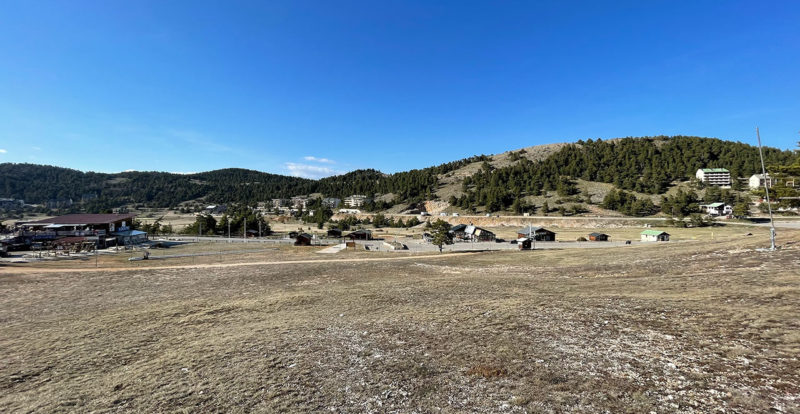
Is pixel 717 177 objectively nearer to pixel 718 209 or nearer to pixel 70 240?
pixel 718 209

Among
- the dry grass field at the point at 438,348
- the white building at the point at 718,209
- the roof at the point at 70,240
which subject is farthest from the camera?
the white building at the point at 718,209

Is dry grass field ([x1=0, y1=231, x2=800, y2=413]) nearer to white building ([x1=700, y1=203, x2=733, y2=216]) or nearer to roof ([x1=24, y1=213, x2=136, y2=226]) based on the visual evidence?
roof ([x1=24, y1=213, x2=136, y2=226])

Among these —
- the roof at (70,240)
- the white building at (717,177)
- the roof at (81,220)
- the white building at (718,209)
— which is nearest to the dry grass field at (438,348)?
the roof at (70,240)

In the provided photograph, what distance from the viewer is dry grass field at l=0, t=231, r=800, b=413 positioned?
7.48 meters

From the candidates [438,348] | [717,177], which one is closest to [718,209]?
[717,177]

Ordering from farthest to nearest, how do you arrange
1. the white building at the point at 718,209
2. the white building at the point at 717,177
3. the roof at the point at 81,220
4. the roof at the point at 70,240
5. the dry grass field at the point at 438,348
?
1. the white building at the point at 717,177
2. the white building at the point at 718,209
3. the roof at the point at 81,220
4. the roof at the point at 70,240
5. the dry grass field at the point at 438,348

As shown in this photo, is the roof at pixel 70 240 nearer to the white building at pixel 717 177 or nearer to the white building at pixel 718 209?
the white building at pixel 718 209

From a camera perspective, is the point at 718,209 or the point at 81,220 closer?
the point at 81,220

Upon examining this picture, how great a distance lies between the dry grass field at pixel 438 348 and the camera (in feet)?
24.6

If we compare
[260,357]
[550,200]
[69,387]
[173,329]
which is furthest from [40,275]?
[550,200]

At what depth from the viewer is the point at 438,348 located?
35.5ft

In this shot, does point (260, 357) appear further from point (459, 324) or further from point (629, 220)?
point (629, 220)

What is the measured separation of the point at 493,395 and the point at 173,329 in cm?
1494

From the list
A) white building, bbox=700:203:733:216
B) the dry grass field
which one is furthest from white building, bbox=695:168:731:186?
the dry grass field
